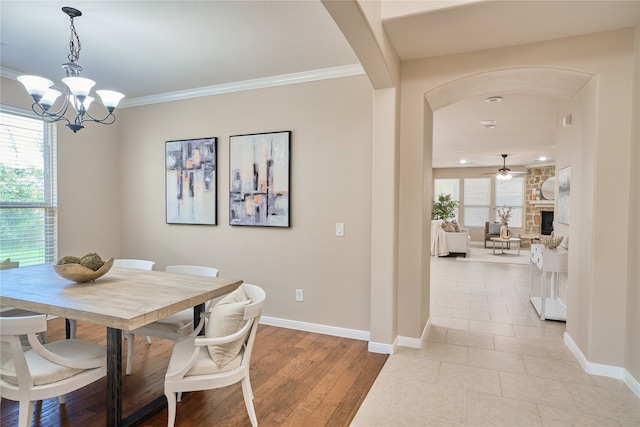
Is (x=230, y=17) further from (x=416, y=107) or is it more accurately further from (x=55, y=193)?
(x=55, y=193)


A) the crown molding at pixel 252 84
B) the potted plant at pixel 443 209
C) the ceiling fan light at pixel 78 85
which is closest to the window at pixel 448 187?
the potted plant at pixel 443 209

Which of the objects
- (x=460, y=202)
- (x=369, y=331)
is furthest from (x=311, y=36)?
(x=460, y=202)

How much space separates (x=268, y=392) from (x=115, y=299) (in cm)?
118

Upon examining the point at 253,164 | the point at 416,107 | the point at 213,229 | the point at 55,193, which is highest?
the point at 416,107

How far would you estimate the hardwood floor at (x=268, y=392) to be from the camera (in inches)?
84.7

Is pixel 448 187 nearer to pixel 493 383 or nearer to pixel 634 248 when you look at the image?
pixel 634 248

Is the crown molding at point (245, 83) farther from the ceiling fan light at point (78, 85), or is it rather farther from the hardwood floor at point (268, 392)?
the hardwood floor at point (268, 392)

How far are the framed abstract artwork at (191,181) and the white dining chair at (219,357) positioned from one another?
2320 millimetres

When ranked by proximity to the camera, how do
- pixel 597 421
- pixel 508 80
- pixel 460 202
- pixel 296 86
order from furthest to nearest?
1. pixel 460 202
2. pixel 296 86
3. pixel 508 80
4. pixel 597 421

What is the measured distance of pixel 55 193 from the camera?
4027 millimetres

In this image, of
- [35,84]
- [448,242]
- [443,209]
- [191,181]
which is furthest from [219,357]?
[443,209]

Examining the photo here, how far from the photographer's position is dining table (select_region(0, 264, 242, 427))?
71.1 inches

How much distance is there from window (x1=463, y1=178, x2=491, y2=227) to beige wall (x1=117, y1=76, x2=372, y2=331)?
9389mm

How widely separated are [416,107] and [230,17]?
167 centimetres
